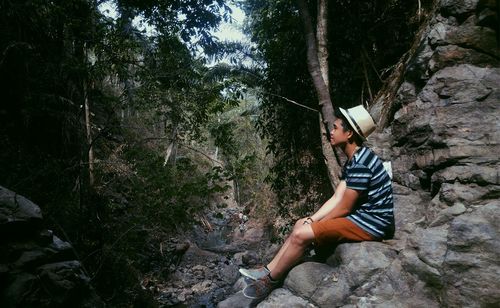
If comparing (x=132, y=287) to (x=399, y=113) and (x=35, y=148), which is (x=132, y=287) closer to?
(x=35, y=148)

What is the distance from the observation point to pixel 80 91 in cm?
714

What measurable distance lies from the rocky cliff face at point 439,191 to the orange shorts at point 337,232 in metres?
0.08

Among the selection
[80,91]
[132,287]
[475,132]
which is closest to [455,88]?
[475,132]

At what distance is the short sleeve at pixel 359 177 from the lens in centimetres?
313

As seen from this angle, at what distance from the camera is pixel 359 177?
315cm

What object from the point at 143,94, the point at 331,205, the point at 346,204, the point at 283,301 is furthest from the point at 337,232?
the point at 143,94

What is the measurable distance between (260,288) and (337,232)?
88 cm

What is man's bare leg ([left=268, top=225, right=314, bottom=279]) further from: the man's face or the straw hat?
the straw hat

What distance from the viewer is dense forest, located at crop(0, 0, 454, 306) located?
635 cm

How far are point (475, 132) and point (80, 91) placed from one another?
6.91 metres

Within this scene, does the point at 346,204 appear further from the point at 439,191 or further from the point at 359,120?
the point at 439,191

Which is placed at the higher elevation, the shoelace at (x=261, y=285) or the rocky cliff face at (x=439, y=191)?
the rocky cliff face at (x=439, y=191)

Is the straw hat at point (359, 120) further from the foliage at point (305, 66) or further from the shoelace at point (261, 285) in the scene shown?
the foliage at point (305, 66)

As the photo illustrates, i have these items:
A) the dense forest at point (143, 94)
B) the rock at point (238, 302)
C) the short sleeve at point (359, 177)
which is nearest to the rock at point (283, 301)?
the rock at point (238, 302)
